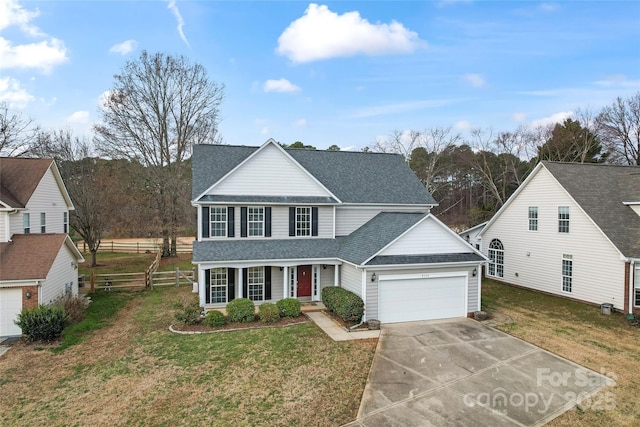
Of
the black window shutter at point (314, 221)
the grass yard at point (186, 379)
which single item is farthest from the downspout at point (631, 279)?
the black window shutter at point (314, 221)

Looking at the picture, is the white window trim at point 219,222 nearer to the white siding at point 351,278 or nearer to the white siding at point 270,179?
the white siding at point 270,179

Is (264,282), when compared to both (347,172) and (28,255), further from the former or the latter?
(28,255)

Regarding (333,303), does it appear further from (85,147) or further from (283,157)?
(85,147)

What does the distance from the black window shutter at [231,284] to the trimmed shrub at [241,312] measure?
2393 millimetres

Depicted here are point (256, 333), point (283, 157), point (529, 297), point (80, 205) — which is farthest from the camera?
point (80, 205)

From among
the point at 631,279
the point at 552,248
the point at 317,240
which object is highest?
the point at 317,240

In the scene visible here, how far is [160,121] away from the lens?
31.4 metres

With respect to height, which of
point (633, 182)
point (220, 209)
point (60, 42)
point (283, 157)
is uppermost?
point (60, 42)

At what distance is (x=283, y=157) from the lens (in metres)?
17.6

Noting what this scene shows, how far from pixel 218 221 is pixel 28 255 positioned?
7.38m

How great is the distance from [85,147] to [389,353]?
32.5 meters

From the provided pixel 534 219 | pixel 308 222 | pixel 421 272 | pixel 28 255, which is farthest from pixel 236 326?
pixel 534 219

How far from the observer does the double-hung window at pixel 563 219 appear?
1845cm

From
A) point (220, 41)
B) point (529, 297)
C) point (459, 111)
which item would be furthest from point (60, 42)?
point (459, 111)
